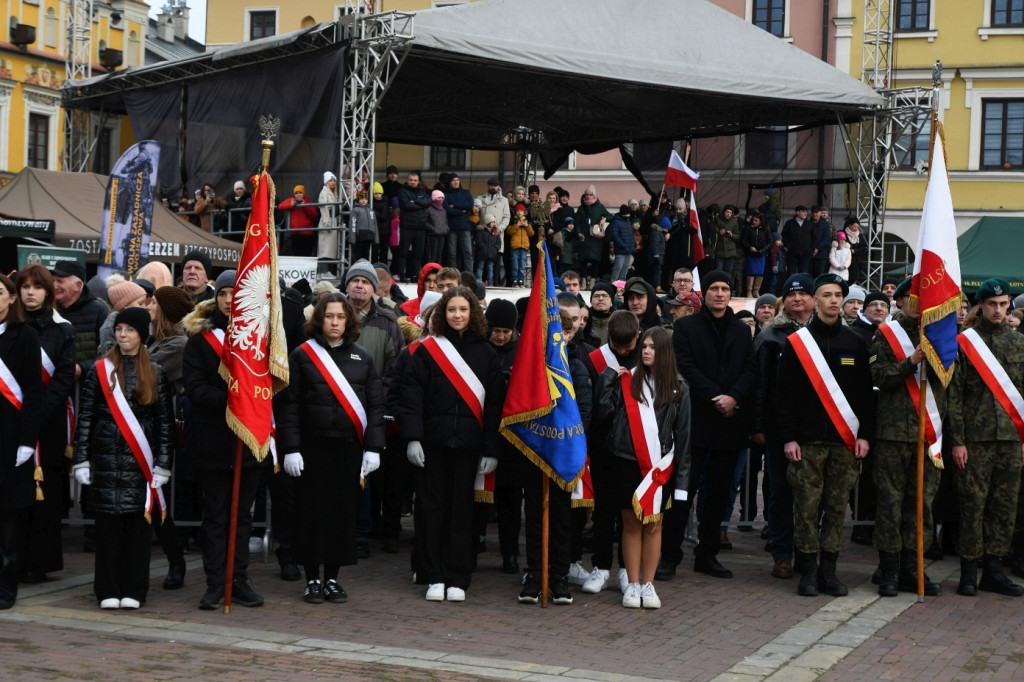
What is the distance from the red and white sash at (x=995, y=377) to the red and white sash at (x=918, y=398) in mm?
404

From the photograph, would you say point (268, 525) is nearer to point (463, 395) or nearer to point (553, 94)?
point (463, 395)

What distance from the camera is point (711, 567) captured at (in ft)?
Result: 29.8

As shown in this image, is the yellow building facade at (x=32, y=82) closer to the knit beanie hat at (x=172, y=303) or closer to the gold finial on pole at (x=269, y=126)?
the gold finial on pole at (x=269, y=126)

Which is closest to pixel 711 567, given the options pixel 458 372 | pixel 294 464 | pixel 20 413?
pixel 458 372

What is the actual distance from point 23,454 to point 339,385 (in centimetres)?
180

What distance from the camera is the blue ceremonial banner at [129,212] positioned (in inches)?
496

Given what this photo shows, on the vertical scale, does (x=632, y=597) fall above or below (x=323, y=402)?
below

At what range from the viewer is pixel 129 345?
778 cm

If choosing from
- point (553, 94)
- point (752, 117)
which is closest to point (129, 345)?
point (553, 94)

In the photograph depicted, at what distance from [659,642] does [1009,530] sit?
286 centimetres

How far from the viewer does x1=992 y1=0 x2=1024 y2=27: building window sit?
34438 millimetres

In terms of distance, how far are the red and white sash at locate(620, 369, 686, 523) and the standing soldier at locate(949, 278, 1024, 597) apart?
1.89 metres

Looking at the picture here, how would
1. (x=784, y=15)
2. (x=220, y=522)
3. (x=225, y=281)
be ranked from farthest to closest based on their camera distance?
(x=784, y=15)
(x=225, y=281)
(x=220, y=522)

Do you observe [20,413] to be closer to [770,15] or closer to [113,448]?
[113,448]
